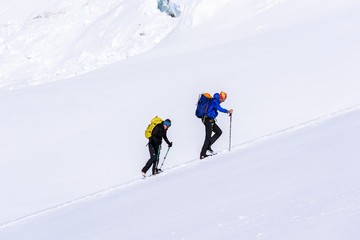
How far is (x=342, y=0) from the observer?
981 inches

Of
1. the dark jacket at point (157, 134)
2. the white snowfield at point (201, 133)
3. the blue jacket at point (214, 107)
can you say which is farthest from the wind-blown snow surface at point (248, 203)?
the dark jacket at point (157, 134)

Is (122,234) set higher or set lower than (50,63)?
lower

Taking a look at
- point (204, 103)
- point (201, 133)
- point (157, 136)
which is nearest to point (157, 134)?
Answer: point (157, 136)

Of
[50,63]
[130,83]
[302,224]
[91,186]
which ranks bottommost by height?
[302,224]

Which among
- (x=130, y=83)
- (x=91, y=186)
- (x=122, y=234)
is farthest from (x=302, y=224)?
(x=130, y=83)

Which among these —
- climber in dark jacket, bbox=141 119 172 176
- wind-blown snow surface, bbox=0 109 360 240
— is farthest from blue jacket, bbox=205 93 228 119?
wind-blown snow surface, bbox=0 109 360 240

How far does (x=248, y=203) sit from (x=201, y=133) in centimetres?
832

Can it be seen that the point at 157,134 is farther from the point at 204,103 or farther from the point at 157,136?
the point at 204,103

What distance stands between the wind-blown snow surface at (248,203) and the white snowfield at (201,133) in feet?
0.07

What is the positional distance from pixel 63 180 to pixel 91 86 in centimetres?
991

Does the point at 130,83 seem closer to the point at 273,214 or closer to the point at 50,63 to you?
the point at 273,214

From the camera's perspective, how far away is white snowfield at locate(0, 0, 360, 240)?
14.4 feet

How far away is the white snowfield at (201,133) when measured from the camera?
173 inches

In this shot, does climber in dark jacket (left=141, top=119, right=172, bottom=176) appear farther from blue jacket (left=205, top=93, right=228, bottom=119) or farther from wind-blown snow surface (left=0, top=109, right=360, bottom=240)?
wind-blown snow surface (left=0, top=109, right=360, bottom=240)
